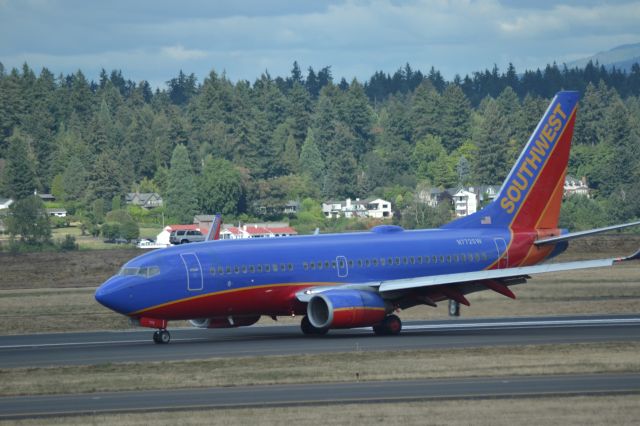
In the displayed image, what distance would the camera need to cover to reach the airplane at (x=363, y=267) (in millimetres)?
47688

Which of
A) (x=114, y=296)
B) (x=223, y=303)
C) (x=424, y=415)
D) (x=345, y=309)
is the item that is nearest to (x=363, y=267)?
(x=345, y=309)

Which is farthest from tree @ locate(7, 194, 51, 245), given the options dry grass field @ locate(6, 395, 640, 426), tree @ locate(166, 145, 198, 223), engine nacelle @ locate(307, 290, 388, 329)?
dry grass field @ locate(6, 395, 640, 426)

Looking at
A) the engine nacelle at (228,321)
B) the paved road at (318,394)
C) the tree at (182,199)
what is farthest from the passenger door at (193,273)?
the tree at (182,199)

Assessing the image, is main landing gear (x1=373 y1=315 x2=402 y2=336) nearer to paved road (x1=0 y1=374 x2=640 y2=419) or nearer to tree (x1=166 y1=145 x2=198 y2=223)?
paved road (x1=0 y1=374 x2=640 y2=419)

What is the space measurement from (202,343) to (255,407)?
56.3 feet

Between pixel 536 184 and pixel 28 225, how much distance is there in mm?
72170

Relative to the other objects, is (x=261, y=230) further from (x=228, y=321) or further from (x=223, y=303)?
(x=223, y=303)

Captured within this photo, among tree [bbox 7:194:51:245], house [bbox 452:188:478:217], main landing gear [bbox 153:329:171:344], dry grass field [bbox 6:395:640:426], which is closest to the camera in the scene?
dry grass field [bbox 6:395:640:426]

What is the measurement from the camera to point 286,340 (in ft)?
158

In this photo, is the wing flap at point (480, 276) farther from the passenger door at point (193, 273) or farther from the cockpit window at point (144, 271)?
the cockpit window at point (144, 271)

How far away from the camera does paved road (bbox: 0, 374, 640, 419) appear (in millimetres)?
31328

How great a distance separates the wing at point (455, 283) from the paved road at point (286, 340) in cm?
154

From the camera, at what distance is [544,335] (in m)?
47.0

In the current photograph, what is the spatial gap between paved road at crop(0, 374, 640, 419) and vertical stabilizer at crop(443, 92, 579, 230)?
21.7 metres
